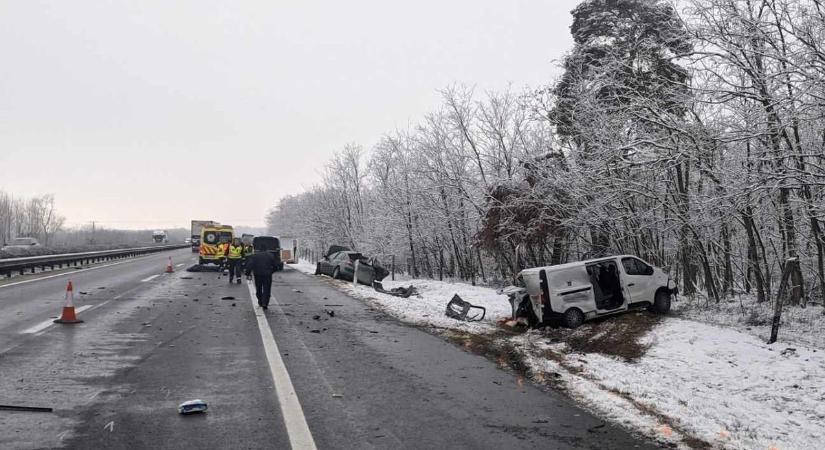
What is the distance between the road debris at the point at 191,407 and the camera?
5.39 metres

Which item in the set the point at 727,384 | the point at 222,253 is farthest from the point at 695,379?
the point at 222,253

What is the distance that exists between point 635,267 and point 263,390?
9.25 metres

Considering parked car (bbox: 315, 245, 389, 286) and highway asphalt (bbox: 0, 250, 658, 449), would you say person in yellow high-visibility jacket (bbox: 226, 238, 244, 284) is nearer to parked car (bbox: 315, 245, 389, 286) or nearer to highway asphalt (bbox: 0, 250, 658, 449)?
parked car (bbox: 315, 245, 389, 286)

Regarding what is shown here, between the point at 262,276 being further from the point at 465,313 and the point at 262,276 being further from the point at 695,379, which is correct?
the point at 695,379

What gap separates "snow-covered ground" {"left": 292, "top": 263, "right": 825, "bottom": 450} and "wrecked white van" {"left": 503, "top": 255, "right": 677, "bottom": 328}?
43cm

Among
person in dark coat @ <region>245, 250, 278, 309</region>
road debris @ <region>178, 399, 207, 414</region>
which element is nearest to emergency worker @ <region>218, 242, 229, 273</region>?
person in dark coat @ <region>245, 250, 278, 309</region>

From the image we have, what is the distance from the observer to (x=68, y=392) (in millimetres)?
6039

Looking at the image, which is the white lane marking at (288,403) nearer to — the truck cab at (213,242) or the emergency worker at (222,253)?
the emergency worker at (222,253)

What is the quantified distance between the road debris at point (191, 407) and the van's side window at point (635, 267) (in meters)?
9.75

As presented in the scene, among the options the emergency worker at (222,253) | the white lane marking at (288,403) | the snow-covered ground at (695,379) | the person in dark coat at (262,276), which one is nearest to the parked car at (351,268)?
the emergency worker at (222,253)

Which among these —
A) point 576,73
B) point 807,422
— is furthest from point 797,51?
point 576,73

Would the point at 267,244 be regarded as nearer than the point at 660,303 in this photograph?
No

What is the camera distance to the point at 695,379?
750cm

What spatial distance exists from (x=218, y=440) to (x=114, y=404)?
162 centimetres
